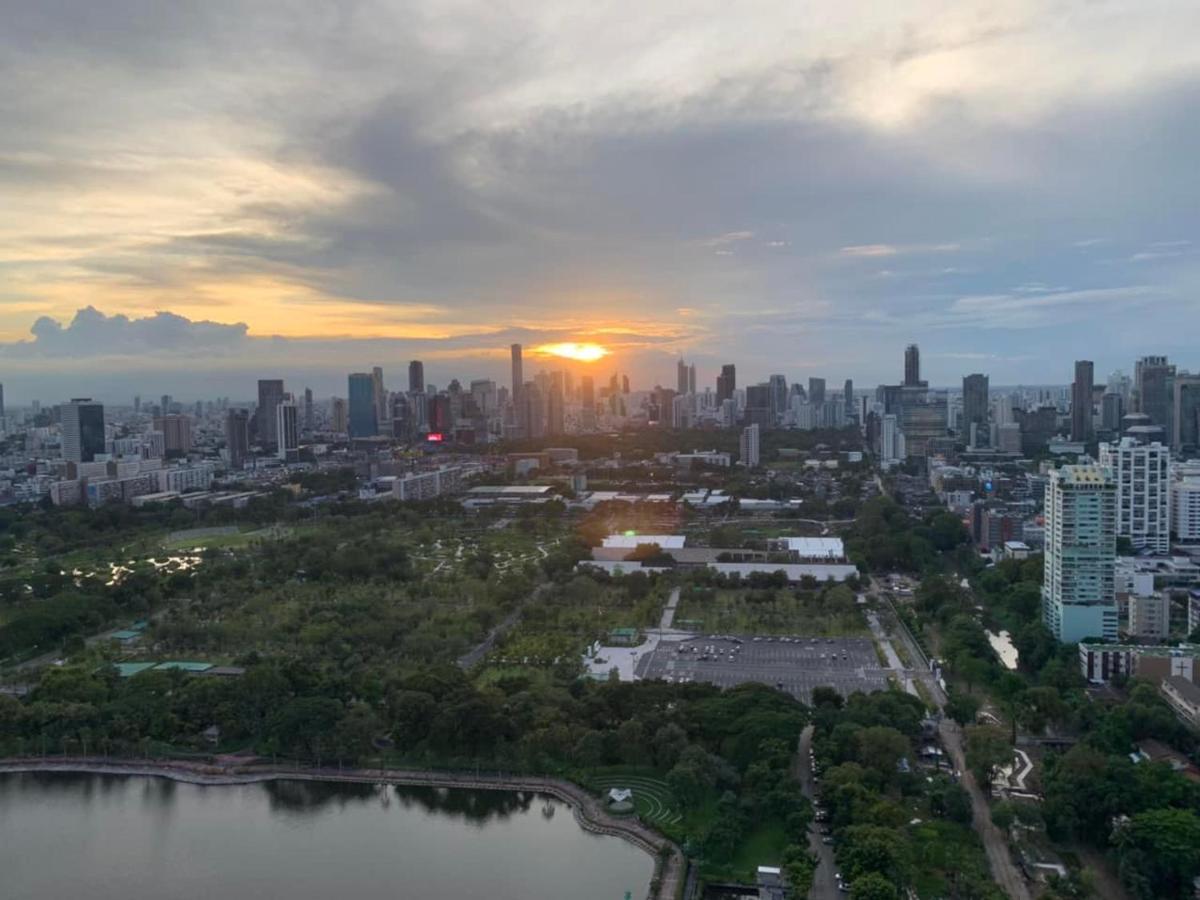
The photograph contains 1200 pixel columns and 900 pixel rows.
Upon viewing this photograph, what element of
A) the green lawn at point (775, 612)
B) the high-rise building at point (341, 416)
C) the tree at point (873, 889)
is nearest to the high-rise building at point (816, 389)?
the high-rise building at point (341, 416)

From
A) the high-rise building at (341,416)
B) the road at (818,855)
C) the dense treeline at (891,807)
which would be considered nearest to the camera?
the dense treeline at (891,807)

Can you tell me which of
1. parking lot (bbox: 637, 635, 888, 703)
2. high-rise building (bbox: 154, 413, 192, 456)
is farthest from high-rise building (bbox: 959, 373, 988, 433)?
high-rise building (bbox: 154, 413, 192, 456)

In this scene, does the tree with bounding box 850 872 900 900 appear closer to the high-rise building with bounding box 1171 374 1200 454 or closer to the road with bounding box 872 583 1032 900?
the road with bounding box 872 583 1032 900

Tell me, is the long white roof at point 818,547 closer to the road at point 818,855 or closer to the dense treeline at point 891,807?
the dense treeline at point 891,807

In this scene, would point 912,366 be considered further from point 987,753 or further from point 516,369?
point 987,753

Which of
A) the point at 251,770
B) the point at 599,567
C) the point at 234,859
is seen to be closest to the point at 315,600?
the point at 599,567

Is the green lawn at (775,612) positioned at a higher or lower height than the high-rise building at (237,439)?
lower
